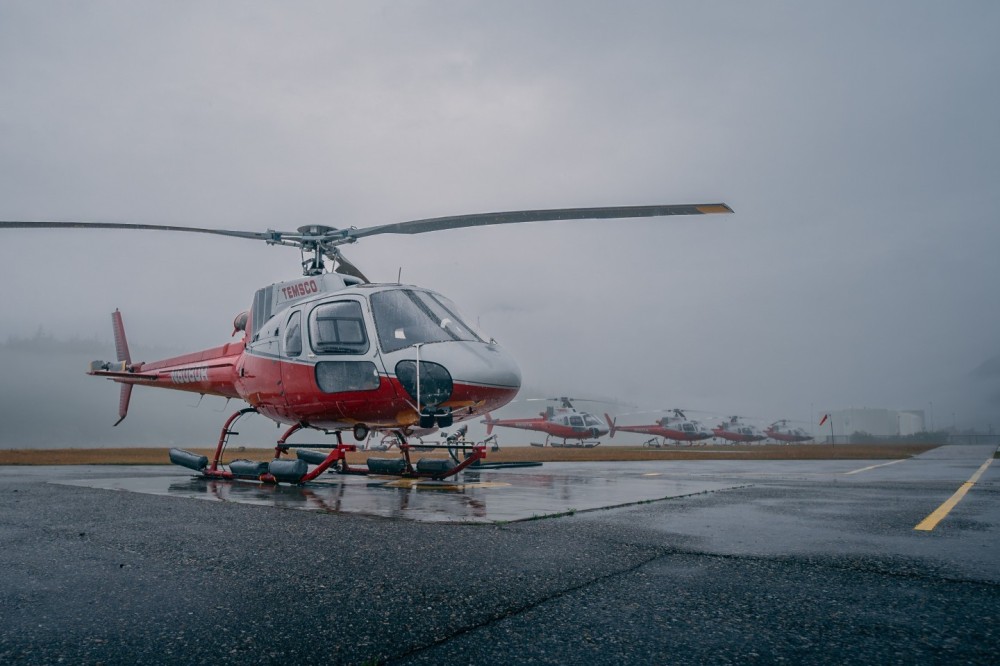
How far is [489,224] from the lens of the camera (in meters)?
9.73

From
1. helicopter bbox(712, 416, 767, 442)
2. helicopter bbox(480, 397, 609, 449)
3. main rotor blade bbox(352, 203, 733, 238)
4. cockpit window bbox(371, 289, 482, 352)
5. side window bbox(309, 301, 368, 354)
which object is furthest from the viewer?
helicopter bbox(712, 416, 767, 442)

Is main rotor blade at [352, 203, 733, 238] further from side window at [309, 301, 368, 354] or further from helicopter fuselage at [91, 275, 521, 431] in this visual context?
side window at [309, 301, 368, 354]

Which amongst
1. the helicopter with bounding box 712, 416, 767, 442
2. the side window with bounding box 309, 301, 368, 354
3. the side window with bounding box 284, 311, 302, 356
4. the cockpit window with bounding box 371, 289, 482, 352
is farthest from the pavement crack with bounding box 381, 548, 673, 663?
the helicopter with bounding box 712, 416, 767, 442

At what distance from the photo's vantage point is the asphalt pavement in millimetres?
2381

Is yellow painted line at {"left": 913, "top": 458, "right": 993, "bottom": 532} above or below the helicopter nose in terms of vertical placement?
below

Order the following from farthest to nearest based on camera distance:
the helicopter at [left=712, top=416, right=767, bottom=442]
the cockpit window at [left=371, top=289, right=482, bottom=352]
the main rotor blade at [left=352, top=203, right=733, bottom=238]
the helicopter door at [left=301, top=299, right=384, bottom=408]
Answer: the helicopter at [left=712, top=416, right=767, bottom=442], the helicopter door at [left=301, top=299, right=384, bottom=408], the cockpit window at [left=371, top=289, right=482, bottom=352], the main rotor blade at [left=352, top=203, right=733, bottom=238]

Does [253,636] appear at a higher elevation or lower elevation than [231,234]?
lower

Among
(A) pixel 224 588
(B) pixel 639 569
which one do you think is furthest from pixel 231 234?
(B) pixel 639 569

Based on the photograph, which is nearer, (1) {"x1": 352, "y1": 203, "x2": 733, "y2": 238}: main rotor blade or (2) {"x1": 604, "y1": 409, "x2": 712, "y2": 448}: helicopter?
(1) {"x1": 352, "y1": 203, "x2": 733, "y2": 238}: main rotor blade

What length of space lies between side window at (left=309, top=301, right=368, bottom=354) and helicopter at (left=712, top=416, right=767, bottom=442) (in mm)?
70076

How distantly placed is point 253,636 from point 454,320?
311 inches

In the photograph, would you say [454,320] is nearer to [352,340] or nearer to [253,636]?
[352,340]

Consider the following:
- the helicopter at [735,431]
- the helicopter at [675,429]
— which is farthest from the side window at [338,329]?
the helicopter at [735,431]

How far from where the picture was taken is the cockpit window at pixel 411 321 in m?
9.69
